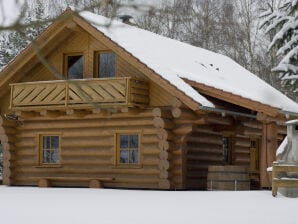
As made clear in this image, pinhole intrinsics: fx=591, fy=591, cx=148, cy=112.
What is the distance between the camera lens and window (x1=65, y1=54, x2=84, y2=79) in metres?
20.8

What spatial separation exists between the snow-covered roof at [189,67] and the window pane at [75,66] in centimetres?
156

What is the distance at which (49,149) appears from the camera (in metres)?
21.0

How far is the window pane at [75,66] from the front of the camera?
68.2ft

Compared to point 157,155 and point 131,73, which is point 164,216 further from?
point 131,73

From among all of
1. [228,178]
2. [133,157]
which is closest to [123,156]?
[133,157]

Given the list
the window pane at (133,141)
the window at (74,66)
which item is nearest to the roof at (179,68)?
the window at (74,66)

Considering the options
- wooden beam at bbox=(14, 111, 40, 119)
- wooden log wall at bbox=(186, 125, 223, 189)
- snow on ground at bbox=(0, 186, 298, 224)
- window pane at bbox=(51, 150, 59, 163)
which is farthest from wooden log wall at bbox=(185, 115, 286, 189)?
wooden beam at bbox=(14, 111, 40, 119)

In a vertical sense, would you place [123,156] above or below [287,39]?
below

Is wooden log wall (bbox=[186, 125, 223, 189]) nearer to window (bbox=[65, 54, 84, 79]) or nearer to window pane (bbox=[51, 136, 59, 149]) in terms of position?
window (bbox=[65, 54, 84, 79])

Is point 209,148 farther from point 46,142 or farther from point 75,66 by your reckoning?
point 46,142

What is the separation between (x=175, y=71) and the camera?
19328 millimetres

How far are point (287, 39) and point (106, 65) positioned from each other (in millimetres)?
8284

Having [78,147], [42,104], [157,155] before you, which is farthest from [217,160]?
[42,104]

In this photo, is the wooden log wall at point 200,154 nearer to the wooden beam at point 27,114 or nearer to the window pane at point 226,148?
the window pane at point 226,148
